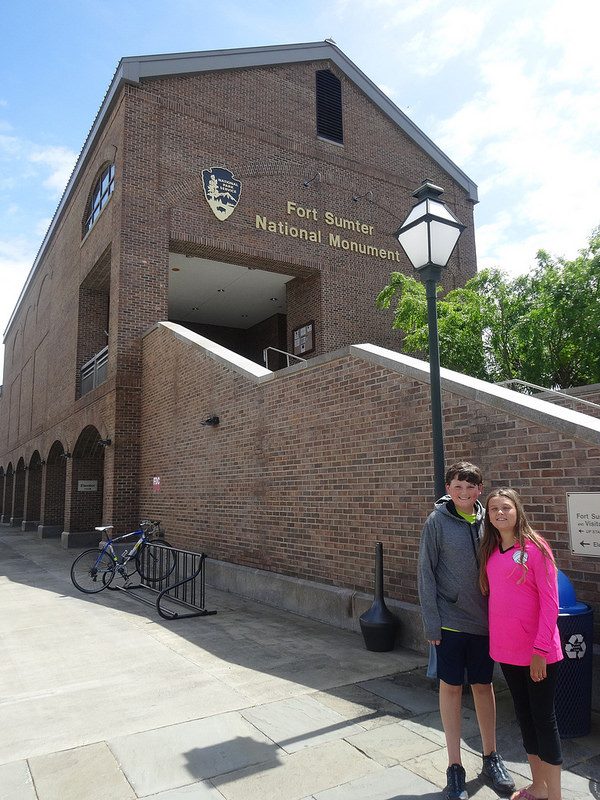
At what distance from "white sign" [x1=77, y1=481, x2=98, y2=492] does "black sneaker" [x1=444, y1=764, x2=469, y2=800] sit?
17.1 meters

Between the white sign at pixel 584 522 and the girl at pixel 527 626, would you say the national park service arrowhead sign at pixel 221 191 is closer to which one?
the white sign at pixel 584 522

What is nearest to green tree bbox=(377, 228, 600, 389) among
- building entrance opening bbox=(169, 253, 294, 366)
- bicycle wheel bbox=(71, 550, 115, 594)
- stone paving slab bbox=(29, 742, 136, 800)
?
building entrance opening bbox=(169, 253, 294, 366)

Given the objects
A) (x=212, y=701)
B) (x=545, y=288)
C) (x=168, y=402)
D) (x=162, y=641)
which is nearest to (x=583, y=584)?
(x=212, y=701)

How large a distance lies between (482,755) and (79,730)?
2.73 m

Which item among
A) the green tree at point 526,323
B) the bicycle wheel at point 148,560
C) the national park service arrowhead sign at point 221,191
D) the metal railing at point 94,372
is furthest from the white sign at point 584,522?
the metal railing at point 94,372

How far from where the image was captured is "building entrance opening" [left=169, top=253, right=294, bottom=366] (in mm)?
17734

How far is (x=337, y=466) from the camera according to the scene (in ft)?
24.4

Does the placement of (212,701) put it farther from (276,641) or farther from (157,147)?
(157,147)

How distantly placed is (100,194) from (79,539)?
1038 cm

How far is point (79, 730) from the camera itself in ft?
13.7

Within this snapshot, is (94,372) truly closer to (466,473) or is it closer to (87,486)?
(87,486)

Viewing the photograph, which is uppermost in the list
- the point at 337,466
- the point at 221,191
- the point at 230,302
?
the point at 221,191

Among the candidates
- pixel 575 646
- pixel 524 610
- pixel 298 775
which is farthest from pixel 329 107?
pixel 298 775

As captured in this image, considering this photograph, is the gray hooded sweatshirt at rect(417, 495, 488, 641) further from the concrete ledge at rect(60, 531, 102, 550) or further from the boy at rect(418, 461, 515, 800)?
the concrete ledge at rect(60, 531, 102, 550)
